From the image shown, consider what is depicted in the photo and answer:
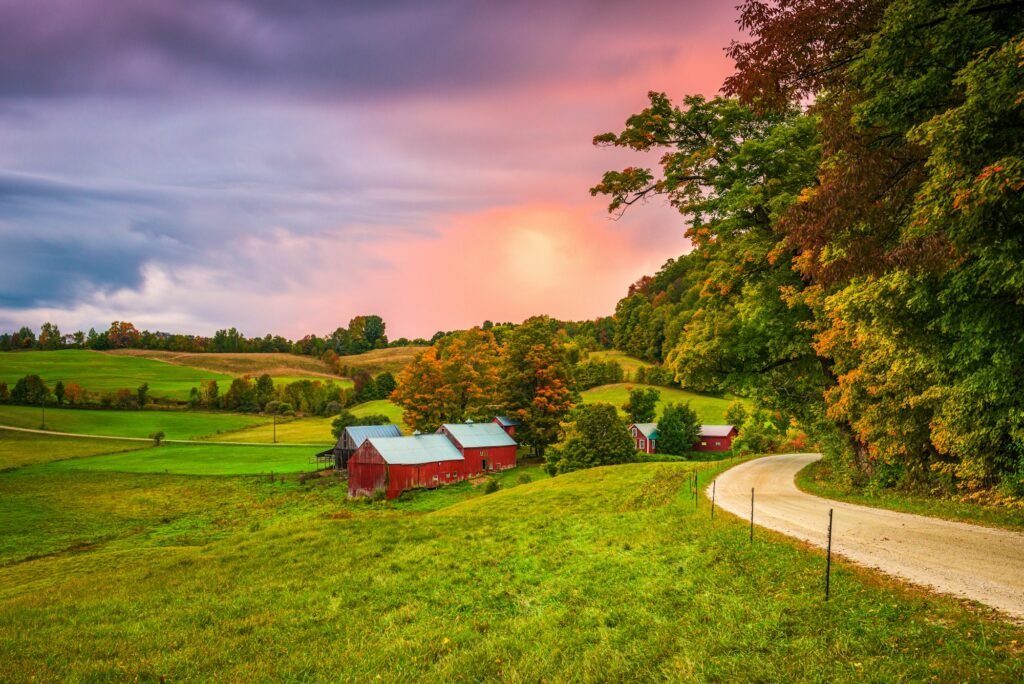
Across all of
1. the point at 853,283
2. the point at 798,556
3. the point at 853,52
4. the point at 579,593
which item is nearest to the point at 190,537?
the point at 579,593

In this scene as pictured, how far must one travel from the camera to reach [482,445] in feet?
162

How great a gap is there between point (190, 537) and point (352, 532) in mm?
12578

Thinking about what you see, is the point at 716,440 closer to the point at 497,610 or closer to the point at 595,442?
the point at 595,442

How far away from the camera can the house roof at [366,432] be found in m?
50.2

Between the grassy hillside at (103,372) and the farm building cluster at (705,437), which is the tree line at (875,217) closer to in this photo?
the farm building cluster at (705,437)

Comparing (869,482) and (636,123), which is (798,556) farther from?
(636,123)

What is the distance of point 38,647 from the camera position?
9648mm

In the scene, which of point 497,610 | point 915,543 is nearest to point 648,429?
point 915,543

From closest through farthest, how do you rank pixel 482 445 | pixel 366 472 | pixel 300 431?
1. pixel 366 472
2. pixel 482 445
3. pixel 300 431

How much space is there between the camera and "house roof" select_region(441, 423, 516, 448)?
48.7 m

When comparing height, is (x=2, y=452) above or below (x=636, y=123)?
below

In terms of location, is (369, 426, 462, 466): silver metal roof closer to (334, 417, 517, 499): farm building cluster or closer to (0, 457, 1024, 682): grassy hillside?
(334, 417, 517, 499): farm building cluster

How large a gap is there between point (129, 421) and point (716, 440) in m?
89.1

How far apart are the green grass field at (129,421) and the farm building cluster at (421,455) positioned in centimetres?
4432
